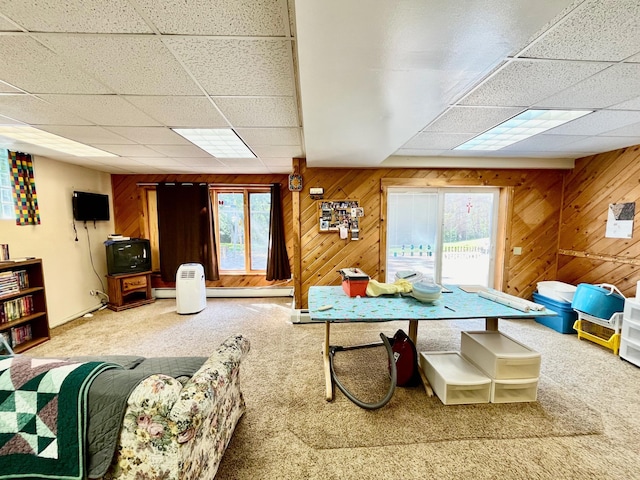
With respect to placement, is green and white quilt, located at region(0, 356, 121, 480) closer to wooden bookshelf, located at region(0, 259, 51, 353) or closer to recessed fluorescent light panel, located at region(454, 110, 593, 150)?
wooden bookshelf, located at region(0, 259, 51, 353)

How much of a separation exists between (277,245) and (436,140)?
3.19 m

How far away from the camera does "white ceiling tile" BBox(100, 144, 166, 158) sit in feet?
10.2

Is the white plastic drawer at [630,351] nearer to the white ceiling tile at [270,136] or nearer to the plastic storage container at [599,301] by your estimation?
the plastic storage container at [599,301]

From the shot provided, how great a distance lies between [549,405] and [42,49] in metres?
4.15

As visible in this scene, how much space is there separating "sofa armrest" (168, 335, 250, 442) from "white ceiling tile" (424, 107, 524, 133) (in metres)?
2.54

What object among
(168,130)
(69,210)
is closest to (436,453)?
(168,130)

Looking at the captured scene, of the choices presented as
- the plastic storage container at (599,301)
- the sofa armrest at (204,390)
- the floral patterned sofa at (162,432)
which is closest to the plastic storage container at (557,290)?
the plastic storage container at (599,301)

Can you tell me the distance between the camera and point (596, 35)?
124cm

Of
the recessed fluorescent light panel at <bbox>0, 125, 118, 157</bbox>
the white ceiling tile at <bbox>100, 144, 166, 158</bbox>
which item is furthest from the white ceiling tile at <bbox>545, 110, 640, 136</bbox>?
the recessed fluorescent light panel at <bbox>0, 125, 118, 157</bbox>

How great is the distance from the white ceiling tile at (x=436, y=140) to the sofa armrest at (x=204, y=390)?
276 centimetres

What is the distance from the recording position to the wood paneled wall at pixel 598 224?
123 inches

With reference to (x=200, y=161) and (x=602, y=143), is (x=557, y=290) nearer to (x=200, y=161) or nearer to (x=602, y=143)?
(x=602, y=143)

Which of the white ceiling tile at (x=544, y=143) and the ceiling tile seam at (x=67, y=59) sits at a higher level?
the white ceiling tile at (x=544, y=143)

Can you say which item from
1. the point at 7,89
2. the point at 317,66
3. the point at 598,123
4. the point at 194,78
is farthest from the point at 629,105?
the point at 7,89
